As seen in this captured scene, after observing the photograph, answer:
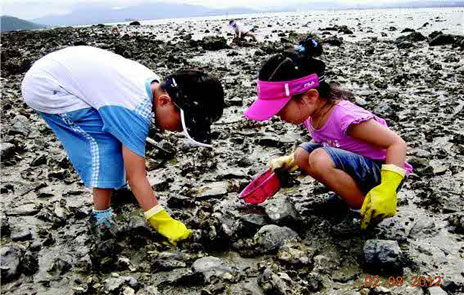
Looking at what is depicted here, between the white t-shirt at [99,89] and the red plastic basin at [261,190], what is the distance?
1033 millimetres

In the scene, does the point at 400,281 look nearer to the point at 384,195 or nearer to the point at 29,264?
the point at 384,195

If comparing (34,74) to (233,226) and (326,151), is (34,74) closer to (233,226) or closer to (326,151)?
(233,226)

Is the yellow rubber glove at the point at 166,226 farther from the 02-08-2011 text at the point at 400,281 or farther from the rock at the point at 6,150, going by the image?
the rock at the point at 6,150

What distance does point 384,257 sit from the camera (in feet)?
8.43

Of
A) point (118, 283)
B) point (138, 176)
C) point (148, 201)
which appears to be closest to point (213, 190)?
point (148, 201)

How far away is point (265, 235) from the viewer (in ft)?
9.57

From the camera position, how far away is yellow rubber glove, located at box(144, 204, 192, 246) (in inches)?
117

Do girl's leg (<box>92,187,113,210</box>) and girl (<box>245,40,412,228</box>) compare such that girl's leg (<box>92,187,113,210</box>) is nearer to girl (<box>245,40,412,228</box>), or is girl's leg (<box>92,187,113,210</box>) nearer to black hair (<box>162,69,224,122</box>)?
black hair (<box>162,69,224,122</box>)

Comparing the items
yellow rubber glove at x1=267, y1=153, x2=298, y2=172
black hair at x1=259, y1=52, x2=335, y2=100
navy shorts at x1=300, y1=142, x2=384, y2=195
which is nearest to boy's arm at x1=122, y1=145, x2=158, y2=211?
black hair at x1=259, y1=52, x2=335, y2=100

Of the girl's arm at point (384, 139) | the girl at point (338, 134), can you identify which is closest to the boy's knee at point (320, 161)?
the girl at point (338, 134)

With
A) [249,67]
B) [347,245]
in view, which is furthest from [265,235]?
[249,67]

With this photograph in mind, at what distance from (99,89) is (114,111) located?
0.72ft

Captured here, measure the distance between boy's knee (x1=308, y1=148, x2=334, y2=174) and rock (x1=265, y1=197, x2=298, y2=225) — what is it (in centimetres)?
32

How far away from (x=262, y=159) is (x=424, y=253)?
2117 millimetres
